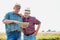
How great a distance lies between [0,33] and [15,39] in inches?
396

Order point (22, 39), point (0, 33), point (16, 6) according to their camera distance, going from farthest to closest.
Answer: point (0, 33) < point (22, 39) < point (16, 6)

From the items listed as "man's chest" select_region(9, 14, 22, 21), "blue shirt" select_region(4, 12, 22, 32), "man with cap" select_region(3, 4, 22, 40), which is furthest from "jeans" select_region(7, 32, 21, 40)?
"man's chest" select_region(9, 14, 22, 21)

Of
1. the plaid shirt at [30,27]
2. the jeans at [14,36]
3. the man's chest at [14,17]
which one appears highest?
the man's chest at [14,17]

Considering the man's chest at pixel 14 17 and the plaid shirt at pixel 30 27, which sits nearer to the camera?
the man's chest at pixel 14 17

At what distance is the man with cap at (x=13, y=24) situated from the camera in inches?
325

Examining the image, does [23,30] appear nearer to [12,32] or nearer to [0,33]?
[12,32]

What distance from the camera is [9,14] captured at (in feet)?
27.4

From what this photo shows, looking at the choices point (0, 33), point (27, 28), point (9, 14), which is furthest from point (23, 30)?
point (0, 33)

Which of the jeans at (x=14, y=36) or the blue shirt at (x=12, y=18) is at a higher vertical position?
the blue shirt at (x=12, y=18)

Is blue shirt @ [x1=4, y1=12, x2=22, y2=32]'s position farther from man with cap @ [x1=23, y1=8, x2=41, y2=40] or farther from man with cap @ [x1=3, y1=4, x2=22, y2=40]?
man with cap @ [x1=23, y1=8, x2=41, y2=40]

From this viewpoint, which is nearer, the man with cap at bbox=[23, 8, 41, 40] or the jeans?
the jeans

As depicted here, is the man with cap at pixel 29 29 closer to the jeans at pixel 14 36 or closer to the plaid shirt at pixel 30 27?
the plaid shirt at pixel 30 27

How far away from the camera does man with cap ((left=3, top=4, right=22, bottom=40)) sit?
824cm

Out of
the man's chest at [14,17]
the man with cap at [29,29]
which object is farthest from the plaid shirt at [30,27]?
the man's chest at [14,17]
